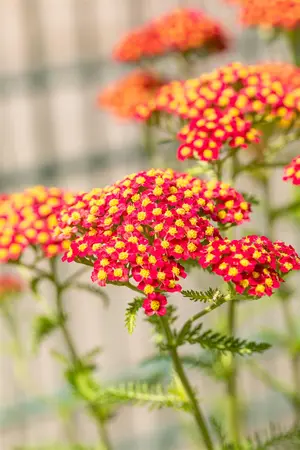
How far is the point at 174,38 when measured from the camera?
2244 mm

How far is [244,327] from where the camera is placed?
4039 millimetres

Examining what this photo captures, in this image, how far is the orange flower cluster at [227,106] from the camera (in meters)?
1.54

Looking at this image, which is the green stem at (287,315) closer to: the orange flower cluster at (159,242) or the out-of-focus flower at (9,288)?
the orange flower cluster at (159,242)

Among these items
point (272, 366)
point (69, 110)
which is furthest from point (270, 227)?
point (272, 366)

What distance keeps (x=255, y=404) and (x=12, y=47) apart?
2.24 m

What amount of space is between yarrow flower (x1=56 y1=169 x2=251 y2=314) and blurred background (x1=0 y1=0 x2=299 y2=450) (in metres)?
2.18

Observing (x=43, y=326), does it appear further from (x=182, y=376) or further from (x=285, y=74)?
(x=285, y=74)

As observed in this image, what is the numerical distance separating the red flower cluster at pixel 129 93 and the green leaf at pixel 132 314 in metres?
1.10

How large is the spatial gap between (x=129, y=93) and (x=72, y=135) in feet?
4.80

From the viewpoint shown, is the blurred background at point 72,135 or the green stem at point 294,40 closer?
the green stem at point 294,40

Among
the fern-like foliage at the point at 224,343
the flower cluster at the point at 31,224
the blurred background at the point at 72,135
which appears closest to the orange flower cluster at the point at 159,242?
the fern-like foliage at the point at 224,343

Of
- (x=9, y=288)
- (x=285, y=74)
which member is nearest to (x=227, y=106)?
(x=285, y=74)

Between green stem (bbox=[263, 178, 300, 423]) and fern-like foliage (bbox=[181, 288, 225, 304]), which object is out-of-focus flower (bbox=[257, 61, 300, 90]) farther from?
fern-like foliage (bbox=[181, 288, 225, 304])

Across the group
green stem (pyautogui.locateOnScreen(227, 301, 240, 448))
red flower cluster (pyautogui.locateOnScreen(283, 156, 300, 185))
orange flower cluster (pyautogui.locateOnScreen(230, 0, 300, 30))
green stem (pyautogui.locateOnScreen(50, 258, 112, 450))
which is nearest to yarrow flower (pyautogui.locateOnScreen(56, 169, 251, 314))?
red flower cluster (pyautogui.locateOnScreen(283, 156, 300, 185))
